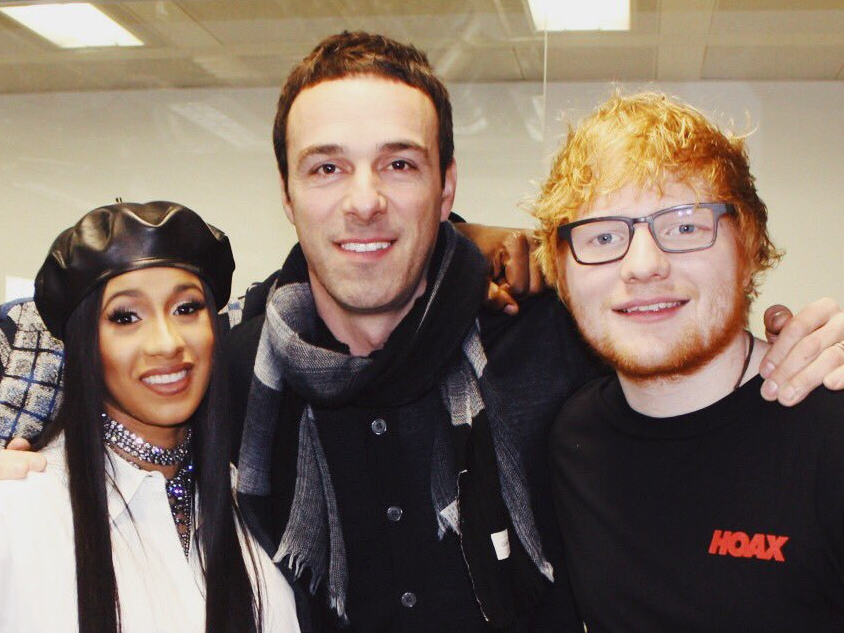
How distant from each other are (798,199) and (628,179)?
2489 millimetres

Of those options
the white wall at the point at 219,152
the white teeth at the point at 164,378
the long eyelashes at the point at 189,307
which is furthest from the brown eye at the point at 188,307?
the white wall at the point at 219,152

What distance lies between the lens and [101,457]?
1.44 metres

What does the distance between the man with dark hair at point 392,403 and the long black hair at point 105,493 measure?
0.34 ft

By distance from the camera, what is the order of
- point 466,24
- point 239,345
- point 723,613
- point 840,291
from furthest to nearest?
1. point 840,291
2. point 466,24
3. point 239,345
4. point 723,613

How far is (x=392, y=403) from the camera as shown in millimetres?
1719

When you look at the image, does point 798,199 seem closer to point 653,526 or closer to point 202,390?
point 653,526

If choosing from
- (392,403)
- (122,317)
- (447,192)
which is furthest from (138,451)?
(447,192)

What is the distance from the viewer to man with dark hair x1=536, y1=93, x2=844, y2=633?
1.23 metres

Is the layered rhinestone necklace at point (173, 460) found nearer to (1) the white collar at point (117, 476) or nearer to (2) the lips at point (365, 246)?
(1) the white collar at point (117, 476)

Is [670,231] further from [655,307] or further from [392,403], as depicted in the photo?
[392,403]

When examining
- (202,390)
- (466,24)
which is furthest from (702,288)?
(466,24)

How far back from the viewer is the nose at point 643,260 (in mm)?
1327

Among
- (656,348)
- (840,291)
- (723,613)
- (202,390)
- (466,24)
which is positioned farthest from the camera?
(840,291)

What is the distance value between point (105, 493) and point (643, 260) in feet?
3.02
